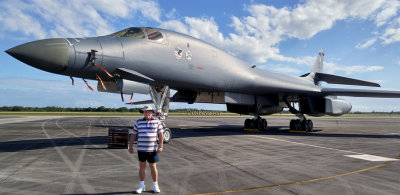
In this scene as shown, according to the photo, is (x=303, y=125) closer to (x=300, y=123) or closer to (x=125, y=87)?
(x=300, y=123)

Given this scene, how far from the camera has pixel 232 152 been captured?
866 centimetres

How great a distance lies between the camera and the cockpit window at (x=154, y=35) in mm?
9604

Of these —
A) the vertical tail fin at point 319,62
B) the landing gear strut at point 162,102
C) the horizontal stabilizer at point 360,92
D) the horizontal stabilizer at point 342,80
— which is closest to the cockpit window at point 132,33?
the landing gear strut at point 162,102

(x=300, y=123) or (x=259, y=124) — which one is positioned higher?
(x=300, y=123)

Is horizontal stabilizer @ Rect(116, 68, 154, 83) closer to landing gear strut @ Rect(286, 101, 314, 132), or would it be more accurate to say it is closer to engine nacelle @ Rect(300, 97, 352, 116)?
landing gear strut @ Rect(286, 101, 314, 132)

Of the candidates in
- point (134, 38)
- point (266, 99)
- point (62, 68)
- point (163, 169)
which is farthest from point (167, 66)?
Answer: point (266, 99)

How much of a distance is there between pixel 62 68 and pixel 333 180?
283 inches

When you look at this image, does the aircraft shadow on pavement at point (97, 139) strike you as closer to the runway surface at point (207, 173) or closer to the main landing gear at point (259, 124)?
the main landing gear at point (259, 124)

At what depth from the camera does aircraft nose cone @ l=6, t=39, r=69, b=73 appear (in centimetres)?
684

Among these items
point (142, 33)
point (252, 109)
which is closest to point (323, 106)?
point (252, 109)

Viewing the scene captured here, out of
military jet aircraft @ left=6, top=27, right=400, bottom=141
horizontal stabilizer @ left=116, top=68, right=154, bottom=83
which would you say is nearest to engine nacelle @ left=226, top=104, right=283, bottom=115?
military jet aircraft @ left=6, top=27, right=400, bottom=141

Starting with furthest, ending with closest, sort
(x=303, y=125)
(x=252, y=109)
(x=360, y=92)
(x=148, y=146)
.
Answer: (x=252, y=109) → (x=303, y=125) → (x=360, y=92) → (x=148, y=146)

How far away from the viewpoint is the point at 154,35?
9742mm

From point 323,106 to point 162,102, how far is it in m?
11.6
